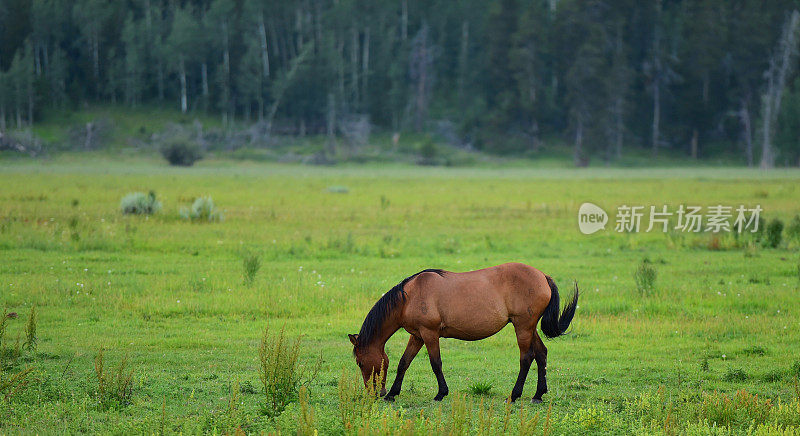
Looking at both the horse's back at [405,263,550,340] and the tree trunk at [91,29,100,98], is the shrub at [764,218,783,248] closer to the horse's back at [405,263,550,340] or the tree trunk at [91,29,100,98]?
the horse's back at [405,263,550,340]

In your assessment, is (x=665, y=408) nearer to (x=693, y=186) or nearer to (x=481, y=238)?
(x=481, y=238)

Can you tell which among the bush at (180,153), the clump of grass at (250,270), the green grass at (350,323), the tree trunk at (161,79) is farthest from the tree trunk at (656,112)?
the clump of grass at (250,270)

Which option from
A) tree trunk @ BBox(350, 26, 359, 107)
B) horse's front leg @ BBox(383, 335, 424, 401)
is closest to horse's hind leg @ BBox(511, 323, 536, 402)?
horse's front leg @ BBox(383, 335, 424, 401)

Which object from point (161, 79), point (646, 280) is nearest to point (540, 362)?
point (646, 280)

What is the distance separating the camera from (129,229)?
1021 inches

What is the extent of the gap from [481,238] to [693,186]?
31.7 metres

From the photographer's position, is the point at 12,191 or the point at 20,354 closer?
the point at 20,354

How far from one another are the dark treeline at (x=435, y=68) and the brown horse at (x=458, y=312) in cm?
8534

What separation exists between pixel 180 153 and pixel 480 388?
70927 mm

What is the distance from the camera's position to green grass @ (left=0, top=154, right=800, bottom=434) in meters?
8.28

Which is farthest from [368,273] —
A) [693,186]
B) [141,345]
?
[693,186]

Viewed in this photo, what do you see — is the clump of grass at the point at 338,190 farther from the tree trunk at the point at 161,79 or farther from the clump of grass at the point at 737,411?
the tree trunk at the point at 161,79

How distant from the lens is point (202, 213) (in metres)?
30.0

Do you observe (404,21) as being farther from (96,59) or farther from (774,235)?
(774,235)
